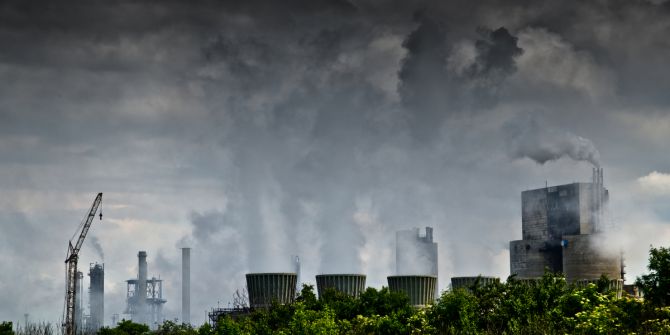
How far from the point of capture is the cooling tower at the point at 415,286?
4665 inches

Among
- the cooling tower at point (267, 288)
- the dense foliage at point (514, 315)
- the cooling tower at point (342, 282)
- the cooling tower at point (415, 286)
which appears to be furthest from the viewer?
the cooling tower at point (342, 282)

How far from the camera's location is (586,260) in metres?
190

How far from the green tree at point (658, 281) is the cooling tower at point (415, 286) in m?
59.6

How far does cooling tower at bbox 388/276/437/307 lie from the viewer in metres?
118

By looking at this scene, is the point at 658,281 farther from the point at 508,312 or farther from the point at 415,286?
the point at 415,286

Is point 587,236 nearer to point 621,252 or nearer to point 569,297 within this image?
point 621,252

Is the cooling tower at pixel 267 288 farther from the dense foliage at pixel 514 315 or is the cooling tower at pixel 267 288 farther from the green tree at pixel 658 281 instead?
the green tree at pixel 658 281

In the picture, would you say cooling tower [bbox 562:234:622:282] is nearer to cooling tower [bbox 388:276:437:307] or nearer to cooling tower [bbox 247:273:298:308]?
cooling tower [bbox 388:276:437:307]

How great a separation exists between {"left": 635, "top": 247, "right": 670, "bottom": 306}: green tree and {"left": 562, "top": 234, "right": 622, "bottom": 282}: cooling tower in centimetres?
12949

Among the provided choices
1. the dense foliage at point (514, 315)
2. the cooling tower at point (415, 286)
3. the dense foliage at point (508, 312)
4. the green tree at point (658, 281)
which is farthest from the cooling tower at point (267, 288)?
the green tree at point (658, 281)

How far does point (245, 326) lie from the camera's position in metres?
91.3

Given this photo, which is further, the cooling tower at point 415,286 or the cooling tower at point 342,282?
the cooling tower at point 342,282

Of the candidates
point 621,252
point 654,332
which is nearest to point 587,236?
point 621,252

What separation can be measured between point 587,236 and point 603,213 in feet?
27.3
